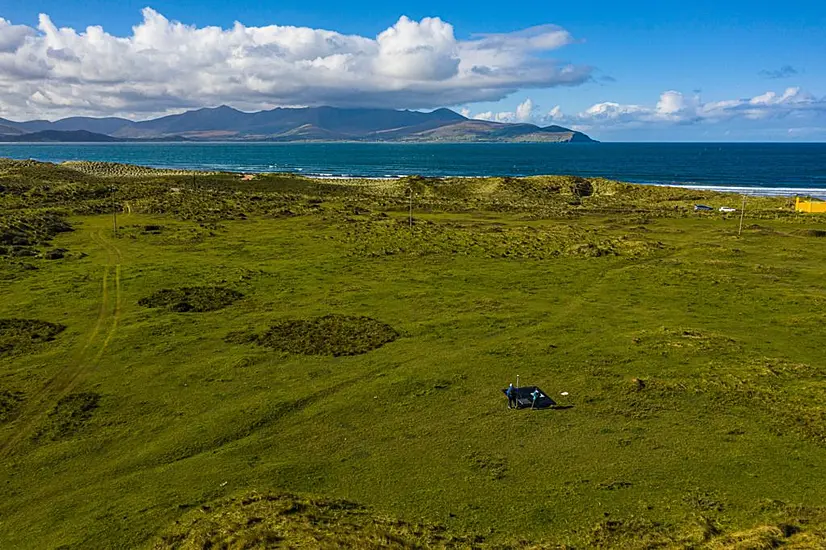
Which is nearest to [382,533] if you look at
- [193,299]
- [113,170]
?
[193,299]

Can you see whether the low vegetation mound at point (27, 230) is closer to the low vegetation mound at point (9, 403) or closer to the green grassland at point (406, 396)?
the green grassland at point (406, 396)

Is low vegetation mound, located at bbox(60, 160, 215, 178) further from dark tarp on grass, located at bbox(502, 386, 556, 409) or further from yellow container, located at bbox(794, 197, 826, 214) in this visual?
dark tarp on grass, located at bbox(502, 386, 556, 409)

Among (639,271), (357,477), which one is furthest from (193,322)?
(639,271)

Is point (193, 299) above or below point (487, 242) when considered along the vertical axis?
below

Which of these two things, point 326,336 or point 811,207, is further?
point 811,207

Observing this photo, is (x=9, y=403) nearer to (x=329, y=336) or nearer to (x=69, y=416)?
(x=69, y=416)

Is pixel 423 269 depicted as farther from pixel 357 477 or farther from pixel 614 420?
pixel 357 477

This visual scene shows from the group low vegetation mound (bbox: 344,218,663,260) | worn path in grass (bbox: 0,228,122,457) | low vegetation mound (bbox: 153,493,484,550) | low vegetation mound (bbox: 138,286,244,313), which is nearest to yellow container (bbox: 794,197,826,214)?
low vegetation mound (bbox: 344,218,663,260)

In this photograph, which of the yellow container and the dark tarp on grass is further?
the yellow container
